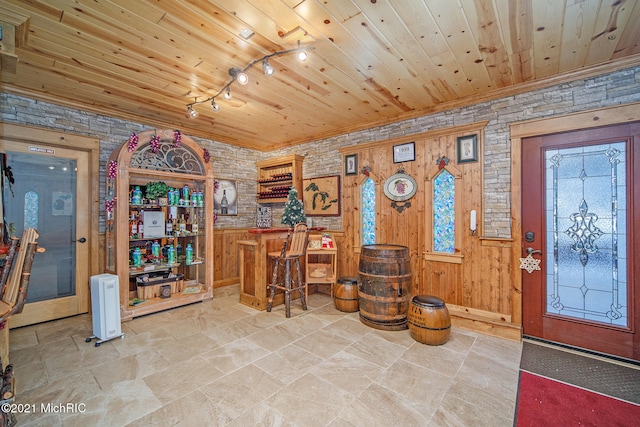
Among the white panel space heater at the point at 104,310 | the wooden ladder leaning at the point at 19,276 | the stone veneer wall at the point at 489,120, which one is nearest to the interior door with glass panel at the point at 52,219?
the stone veneer wall at the point at 489,120

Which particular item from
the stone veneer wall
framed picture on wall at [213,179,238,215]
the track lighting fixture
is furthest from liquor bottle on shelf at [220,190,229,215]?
the track lighting fixture

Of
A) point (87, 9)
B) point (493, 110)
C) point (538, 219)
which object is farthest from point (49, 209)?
point (538, 219)

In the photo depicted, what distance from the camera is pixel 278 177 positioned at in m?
5.40

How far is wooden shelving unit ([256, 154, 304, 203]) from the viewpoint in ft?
16.8

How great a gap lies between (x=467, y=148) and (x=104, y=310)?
452cm

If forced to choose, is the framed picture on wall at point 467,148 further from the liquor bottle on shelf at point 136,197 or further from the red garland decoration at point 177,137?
the liquor bottle on shelf at point 136,197

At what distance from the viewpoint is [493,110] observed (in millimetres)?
3297

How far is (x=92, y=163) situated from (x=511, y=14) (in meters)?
4.91

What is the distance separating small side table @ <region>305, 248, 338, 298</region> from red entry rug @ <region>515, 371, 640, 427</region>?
2483mm

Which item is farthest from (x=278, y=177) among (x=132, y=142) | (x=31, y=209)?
(x=31, y=209)

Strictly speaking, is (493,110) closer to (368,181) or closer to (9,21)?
(368,181)

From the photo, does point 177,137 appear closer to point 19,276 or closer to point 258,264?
point 258,264

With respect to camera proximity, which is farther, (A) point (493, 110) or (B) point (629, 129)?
(A) point (493, 110)

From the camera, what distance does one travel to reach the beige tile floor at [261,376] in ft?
6.24
